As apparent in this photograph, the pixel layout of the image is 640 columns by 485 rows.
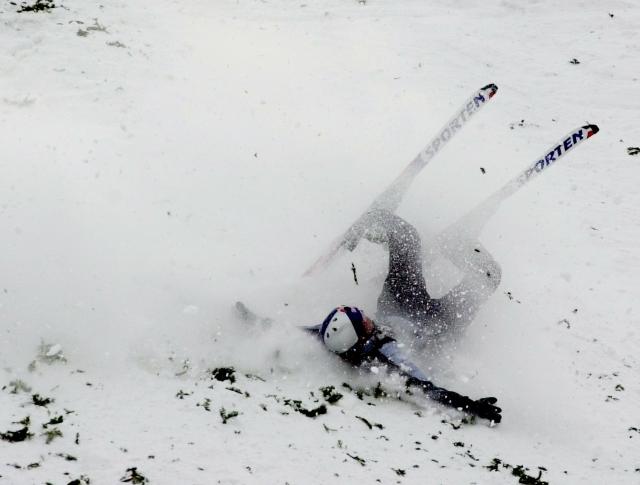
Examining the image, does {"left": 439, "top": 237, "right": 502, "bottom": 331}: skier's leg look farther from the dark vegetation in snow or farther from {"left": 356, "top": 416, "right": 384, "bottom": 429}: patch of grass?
the dark vegetation in snow

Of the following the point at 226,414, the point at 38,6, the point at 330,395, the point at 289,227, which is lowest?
the point at 330,395

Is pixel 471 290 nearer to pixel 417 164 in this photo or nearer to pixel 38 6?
pixel 417 164

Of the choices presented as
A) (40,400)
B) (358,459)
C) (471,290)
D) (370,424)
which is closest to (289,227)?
(471,290)

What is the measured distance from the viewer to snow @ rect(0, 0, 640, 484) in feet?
16.6

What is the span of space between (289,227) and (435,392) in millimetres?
4104

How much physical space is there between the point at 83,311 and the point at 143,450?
270 centimetres

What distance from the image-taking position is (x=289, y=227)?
9266 mm

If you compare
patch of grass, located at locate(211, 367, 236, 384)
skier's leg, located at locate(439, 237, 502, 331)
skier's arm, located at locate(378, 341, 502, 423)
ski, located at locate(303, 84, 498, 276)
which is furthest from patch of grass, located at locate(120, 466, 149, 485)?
skier's leg, located at locate(439, 237, 502, 331)

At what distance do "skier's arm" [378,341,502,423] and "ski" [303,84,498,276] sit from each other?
6.91 ft

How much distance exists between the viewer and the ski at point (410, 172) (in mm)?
7973

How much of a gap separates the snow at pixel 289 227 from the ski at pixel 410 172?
0.50 metres

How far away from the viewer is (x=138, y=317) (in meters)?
6.60

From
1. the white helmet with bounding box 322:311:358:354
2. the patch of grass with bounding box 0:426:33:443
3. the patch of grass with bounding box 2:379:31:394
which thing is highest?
the patch of grass with bounding box 0:426:33:443

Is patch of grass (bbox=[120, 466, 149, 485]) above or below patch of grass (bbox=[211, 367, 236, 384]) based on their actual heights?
above
